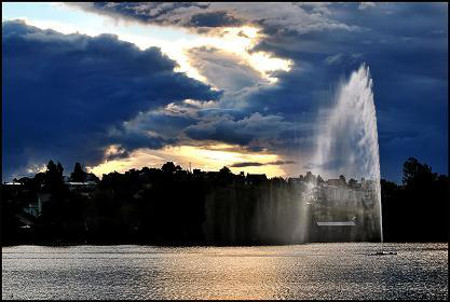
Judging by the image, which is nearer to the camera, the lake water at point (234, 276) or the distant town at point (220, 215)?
the lake water at point (234, 276)

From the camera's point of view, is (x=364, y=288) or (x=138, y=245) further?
(x=138, y=245)

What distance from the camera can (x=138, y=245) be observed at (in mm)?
160000

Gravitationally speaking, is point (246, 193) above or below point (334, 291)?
above

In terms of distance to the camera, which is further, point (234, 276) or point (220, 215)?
point (220, 215)

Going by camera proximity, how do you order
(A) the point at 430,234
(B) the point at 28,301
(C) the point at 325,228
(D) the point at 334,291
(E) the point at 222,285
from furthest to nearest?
(C) the point at 325,228 → (A) the point at 430,234 → (E) the point at 222,285 → (D) the point at 334,291 → (B) the point at 28,301

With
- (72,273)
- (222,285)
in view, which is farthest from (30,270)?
(222,285)

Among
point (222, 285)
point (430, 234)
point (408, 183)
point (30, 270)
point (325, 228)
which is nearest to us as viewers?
point (222, 285)

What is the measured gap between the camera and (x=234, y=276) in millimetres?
78062

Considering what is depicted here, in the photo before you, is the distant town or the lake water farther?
the distant town

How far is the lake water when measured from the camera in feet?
206

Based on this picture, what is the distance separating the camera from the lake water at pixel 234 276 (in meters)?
62.8

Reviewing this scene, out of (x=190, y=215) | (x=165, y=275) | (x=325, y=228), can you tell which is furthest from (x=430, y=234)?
(x=165, y=275)

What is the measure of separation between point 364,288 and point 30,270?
41.9 metres

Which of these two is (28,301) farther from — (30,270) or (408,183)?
(408,183)
